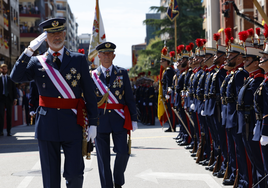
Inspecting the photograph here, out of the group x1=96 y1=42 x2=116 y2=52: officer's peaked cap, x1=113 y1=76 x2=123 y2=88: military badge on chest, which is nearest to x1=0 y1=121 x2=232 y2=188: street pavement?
x1=113 y1=76 x2=123 y2=88: military badge on chest

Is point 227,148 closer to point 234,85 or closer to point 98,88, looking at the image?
point 234,85

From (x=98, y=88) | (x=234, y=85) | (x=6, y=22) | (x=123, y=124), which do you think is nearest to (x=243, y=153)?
(x=234, y=85)

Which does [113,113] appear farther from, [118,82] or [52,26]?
[52,26]

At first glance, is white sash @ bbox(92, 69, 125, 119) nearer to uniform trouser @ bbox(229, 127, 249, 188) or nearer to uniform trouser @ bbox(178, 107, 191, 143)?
uniform trouser @ bbox(229, 127, 249, 188)

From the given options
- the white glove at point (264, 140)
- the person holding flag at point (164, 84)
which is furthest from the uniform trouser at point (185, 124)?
the white glove at point (264, 140)

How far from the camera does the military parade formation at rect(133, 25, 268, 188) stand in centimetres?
589

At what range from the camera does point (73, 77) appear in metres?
4.98

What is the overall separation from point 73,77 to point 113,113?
68.9 inches

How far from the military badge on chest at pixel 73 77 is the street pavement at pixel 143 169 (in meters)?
2.65

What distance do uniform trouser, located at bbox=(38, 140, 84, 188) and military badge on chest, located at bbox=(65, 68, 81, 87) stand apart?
658 millimetres

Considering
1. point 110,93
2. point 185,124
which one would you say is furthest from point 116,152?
point 185,124

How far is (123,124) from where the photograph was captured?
659cm

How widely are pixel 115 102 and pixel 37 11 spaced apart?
177 ft

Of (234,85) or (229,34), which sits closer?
(234,85)
